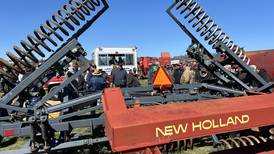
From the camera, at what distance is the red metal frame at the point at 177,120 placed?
2.37 meters

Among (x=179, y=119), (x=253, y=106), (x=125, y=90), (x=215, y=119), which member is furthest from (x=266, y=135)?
(x=125, y=90)

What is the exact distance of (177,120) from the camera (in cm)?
251

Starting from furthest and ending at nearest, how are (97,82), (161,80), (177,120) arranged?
(97,82), (161,80), (177,120)

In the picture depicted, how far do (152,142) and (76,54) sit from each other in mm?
3325

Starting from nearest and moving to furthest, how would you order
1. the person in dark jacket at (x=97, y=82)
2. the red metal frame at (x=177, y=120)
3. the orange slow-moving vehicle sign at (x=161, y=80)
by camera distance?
1. the red metal frame at (x=177, y=120)
2. the orange slow-moving vehicle sign at (x=161, y=80)
3. the person in dark jacket at (x=97, y=82)

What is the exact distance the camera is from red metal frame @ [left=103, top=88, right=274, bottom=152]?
7.78ft

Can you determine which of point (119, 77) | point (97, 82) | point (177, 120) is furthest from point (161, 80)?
point (97, 82)

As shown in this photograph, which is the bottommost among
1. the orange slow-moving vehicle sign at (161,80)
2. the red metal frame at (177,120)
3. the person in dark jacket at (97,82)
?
the red metal frame at (177,120)

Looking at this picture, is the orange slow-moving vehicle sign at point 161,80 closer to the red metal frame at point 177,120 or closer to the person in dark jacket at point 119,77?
the red metal frame at point 177,120

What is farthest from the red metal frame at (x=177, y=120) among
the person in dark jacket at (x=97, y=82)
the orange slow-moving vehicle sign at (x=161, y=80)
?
the person in dark jacket at (x=97, y=82)

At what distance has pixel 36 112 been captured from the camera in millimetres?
4793

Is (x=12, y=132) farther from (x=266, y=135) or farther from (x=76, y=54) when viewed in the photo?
(x=266, y=135)

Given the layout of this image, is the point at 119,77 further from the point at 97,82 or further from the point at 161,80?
the point at 161,80

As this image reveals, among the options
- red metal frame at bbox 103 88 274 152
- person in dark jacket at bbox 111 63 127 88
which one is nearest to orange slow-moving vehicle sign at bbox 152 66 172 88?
red metal frame at bbox 103 88 274 152
